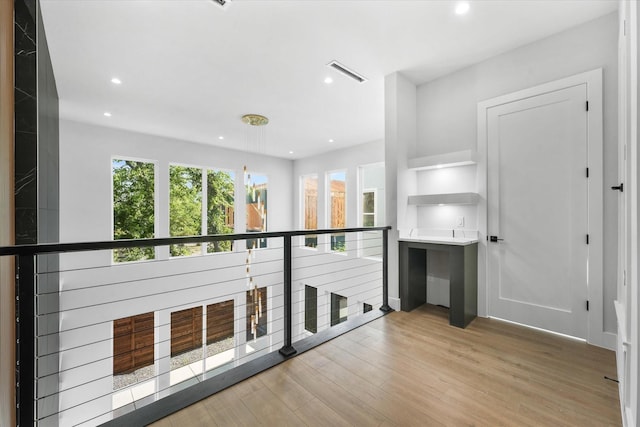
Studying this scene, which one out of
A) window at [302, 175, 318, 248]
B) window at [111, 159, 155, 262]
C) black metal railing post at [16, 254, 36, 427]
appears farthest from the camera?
window at [302, 175, 318, 248]

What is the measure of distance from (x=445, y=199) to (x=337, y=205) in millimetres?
4034

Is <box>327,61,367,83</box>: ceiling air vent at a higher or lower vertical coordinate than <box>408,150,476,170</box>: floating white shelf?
higher

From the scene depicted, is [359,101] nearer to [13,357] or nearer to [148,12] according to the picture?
[148,12]

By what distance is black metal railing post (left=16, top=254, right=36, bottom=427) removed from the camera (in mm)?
1208

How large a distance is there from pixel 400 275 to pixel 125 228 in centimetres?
531

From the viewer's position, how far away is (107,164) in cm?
512

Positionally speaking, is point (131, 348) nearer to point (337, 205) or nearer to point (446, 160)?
point (337, 205)

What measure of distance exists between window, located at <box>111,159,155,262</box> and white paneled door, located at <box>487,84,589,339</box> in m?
5.85

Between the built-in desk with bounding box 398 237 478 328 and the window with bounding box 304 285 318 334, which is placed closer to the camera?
the built-in desk with bounding box 398 237 478 328

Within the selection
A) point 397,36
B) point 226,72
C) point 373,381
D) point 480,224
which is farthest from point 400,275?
point 226,72

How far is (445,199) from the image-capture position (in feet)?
9.99

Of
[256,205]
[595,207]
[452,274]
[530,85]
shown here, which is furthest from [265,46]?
[256,205]

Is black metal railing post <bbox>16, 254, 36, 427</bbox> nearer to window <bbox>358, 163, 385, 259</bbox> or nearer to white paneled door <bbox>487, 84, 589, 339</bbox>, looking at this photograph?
white paneled door <bbox>487, 84, 589, 339</bbox>

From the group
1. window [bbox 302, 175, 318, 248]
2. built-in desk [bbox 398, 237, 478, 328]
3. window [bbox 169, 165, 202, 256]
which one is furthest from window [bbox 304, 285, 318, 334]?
built-in desk [bbox 398, 237, 478, 328]
